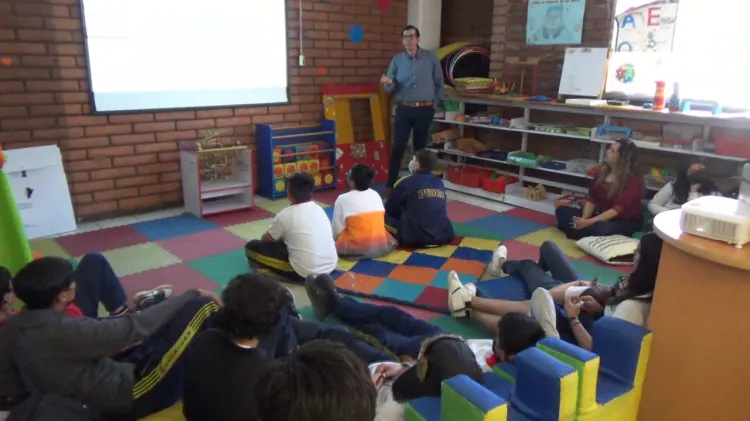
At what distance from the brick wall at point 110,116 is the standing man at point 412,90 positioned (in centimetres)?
83

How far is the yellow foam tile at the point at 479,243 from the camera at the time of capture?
4180 mm

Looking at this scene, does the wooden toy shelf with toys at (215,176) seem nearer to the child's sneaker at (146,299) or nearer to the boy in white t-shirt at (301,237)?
the boy in white t-shirt at (301,237)

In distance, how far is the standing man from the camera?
5.40 metres

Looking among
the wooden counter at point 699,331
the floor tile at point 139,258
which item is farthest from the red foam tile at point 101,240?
the wooden counter at point 699,331

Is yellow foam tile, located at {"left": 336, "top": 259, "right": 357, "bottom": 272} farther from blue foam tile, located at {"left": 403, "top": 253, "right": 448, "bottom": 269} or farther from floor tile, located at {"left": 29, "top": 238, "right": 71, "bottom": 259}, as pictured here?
floor tile, located at {"left": 29, "top": 238, "right": 71, "bottom": 259}

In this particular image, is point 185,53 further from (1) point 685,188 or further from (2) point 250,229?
(1) point 685,188

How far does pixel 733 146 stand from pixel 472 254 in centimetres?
198

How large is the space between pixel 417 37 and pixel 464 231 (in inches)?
76.1

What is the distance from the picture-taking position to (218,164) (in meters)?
5.22

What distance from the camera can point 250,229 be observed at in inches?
181

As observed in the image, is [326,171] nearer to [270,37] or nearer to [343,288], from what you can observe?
[270,37]

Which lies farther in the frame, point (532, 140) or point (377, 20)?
point (377, 20)

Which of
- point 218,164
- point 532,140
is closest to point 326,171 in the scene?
point 218,164

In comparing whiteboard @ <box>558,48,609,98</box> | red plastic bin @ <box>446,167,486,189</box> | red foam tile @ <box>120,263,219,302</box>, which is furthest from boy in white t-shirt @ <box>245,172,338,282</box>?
whiteboard @ <box>558,48,609,98</box>
